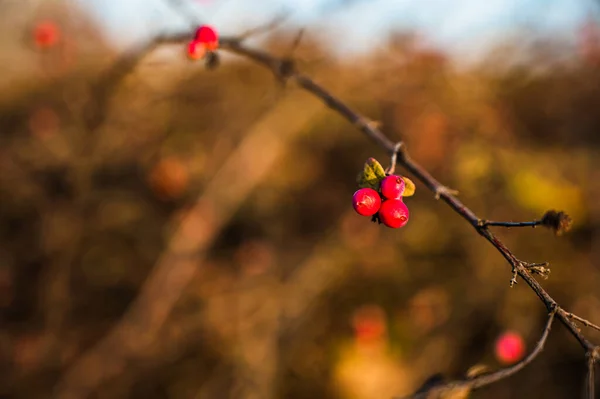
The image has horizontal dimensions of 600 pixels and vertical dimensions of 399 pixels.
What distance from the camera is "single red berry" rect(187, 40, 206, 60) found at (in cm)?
128

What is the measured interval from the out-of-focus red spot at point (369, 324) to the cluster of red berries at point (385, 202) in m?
Result: 2.11

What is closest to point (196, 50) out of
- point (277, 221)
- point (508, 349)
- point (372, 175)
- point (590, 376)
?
point (372, 175)

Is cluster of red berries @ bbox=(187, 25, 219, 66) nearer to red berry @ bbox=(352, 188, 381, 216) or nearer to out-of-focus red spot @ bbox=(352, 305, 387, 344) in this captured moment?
red berry @ bbox=(352, 188, 381, 216)

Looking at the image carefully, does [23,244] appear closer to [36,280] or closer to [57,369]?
[36,280]

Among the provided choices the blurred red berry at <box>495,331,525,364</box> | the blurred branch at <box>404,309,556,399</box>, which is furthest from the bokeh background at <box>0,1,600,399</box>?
the blurred branch at <box>404,309,556,399</box>

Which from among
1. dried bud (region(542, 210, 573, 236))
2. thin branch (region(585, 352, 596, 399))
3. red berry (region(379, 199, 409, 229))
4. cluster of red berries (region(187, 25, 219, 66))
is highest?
cluster of red berries (region(187, 25, 219, 66))

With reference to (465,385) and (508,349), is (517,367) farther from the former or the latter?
(508,349)

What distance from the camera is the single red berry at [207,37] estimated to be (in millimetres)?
1269

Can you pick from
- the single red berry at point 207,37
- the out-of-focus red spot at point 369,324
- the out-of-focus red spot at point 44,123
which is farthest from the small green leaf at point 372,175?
the out-of-focus red spot at point 44,123

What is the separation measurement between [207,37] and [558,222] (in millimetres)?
941

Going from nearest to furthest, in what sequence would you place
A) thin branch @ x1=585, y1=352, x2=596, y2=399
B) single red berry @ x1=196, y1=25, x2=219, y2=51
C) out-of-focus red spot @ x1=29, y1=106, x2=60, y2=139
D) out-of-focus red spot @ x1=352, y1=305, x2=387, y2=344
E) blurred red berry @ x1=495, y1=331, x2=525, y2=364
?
thin branch @ x1=585, y1=352, x2=596, y2=399 → single red berry @ x1=196, y1=25, x2=219, y2=51 → blurred red berry @ x1=495, y1=331, x2=525, y2=364 → out-of-focus red spot @ x1=352, y1=305, x2=387, y2=344 → out-of-focus red spot @ x1=29, y1=106, x2=60, y2=139

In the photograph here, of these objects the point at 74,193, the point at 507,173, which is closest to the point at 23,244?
the point at 74,193

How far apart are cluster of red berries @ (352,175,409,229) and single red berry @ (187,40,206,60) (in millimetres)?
662

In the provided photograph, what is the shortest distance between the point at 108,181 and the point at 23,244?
0.71m
